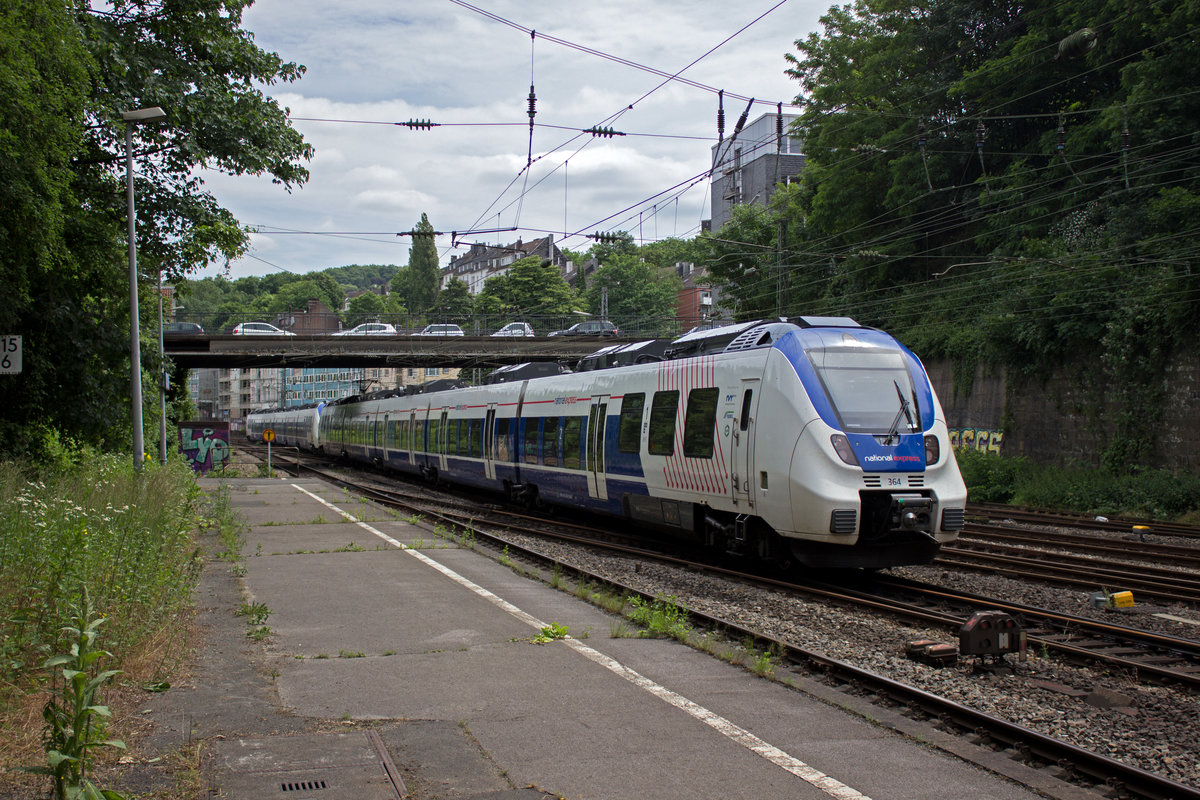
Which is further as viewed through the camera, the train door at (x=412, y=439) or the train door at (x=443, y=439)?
the train door at (x=412, y=439)

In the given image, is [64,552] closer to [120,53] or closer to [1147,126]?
[120,53]

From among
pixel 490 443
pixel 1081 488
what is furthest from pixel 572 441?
pixel 1081 488

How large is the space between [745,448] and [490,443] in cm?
1198

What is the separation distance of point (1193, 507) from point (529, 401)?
14.9m

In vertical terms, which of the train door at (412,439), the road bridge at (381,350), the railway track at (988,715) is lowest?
the railway track at (988,715)

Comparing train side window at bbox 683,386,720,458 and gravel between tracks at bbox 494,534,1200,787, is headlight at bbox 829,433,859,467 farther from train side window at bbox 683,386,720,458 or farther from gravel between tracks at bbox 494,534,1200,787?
train side window at bbox 683,386,720,458

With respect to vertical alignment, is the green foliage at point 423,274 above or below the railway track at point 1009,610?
above

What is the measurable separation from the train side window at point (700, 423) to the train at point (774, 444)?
0.03 m

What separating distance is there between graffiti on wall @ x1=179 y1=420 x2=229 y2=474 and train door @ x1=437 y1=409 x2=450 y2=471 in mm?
10032

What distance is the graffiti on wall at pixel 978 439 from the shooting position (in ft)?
95.6

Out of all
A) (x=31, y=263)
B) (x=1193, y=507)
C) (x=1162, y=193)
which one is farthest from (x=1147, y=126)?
(x=31, y=263)

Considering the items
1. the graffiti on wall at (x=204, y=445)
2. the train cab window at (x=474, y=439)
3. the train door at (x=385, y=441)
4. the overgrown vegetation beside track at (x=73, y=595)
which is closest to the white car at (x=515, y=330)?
the train door at (x=385, y=441)

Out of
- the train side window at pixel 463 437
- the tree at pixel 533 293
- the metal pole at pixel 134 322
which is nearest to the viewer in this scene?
the metal pole at pixel 134 322

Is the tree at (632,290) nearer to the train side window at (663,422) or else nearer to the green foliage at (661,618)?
the train side window at (663,422)
